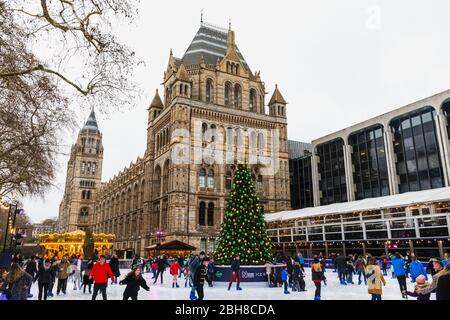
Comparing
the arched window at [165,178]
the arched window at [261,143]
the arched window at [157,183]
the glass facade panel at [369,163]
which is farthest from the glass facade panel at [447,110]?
the arched window at [157,183]

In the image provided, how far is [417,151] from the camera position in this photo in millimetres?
37781

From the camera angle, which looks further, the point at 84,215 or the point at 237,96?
the point at 84,215

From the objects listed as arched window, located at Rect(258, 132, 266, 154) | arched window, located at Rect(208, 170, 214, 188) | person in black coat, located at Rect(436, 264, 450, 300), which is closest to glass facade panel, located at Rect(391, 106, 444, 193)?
arched window, located at Rect(258, 132, 266, 154)

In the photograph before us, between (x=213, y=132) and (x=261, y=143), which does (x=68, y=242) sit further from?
(x=261, y=143)

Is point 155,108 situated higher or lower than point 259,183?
higher

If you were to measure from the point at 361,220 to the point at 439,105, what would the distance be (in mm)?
15379

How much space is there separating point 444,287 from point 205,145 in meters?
40.0

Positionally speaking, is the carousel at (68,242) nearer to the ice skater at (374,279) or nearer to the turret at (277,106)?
the turret at (277,106)

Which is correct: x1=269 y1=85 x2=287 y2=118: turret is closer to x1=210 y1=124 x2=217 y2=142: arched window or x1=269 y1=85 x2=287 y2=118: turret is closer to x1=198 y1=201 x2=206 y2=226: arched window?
x1=210 y1=124 x2=217 y2=142: arched window

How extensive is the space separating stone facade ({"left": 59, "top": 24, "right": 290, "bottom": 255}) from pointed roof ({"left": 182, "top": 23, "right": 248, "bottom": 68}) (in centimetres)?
18

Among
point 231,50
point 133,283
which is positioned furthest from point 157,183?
point 133,283

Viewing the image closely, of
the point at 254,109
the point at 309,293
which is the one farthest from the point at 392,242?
the point at 254,109

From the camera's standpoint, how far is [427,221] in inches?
1046

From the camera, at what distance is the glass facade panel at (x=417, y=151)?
3591cm
